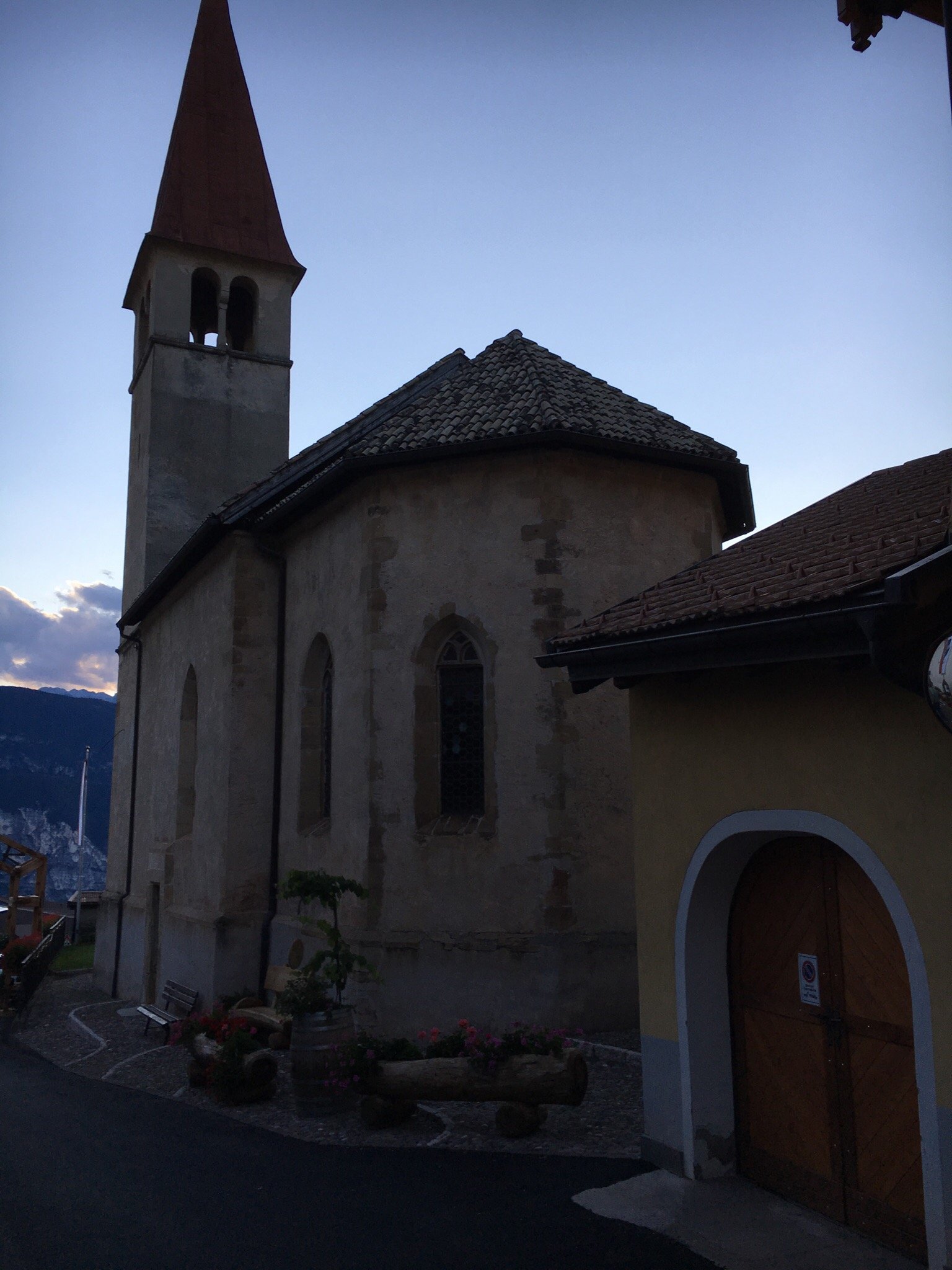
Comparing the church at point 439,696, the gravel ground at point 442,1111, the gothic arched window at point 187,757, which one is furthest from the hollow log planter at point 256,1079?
the gothic arched window at point 187,757

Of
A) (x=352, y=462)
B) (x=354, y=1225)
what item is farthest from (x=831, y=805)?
(x=352, y=462)

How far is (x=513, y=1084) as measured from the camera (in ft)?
26.0

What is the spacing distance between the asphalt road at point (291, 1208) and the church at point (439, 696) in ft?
10.9

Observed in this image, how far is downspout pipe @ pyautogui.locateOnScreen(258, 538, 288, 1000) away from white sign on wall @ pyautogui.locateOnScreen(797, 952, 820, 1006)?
9.28 metres

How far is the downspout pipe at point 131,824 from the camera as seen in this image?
2086 centimetres

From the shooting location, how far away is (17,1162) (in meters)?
8.28

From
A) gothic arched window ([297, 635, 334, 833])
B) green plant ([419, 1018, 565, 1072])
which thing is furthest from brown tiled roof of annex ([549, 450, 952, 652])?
gothic arched window ([297, 635, 334, 833])

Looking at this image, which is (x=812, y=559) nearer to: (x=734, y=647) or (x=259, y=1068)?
(x=734, y=647)

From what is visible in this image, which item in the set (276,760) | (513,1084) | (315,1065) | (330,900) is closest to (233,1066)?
(315,1065)

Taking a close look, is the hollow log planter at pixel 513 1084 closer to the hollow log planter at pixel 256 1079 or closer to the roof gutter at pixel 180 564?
the hollow log planter at pixel 256 1079

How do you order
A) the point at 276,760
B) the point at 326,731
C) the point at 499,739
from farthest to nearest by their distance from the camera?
the point at 276,760
the point at 326,731
the point at 499,739

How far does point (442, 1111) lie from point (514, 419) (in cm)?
775

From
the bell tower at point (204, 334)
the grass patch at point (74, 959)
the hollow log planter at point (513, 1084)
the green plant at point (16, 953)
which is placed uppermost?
the bell tower at point (204, 334)

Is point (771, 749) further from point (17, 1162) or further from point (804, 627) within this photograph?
point (17, 1162)
